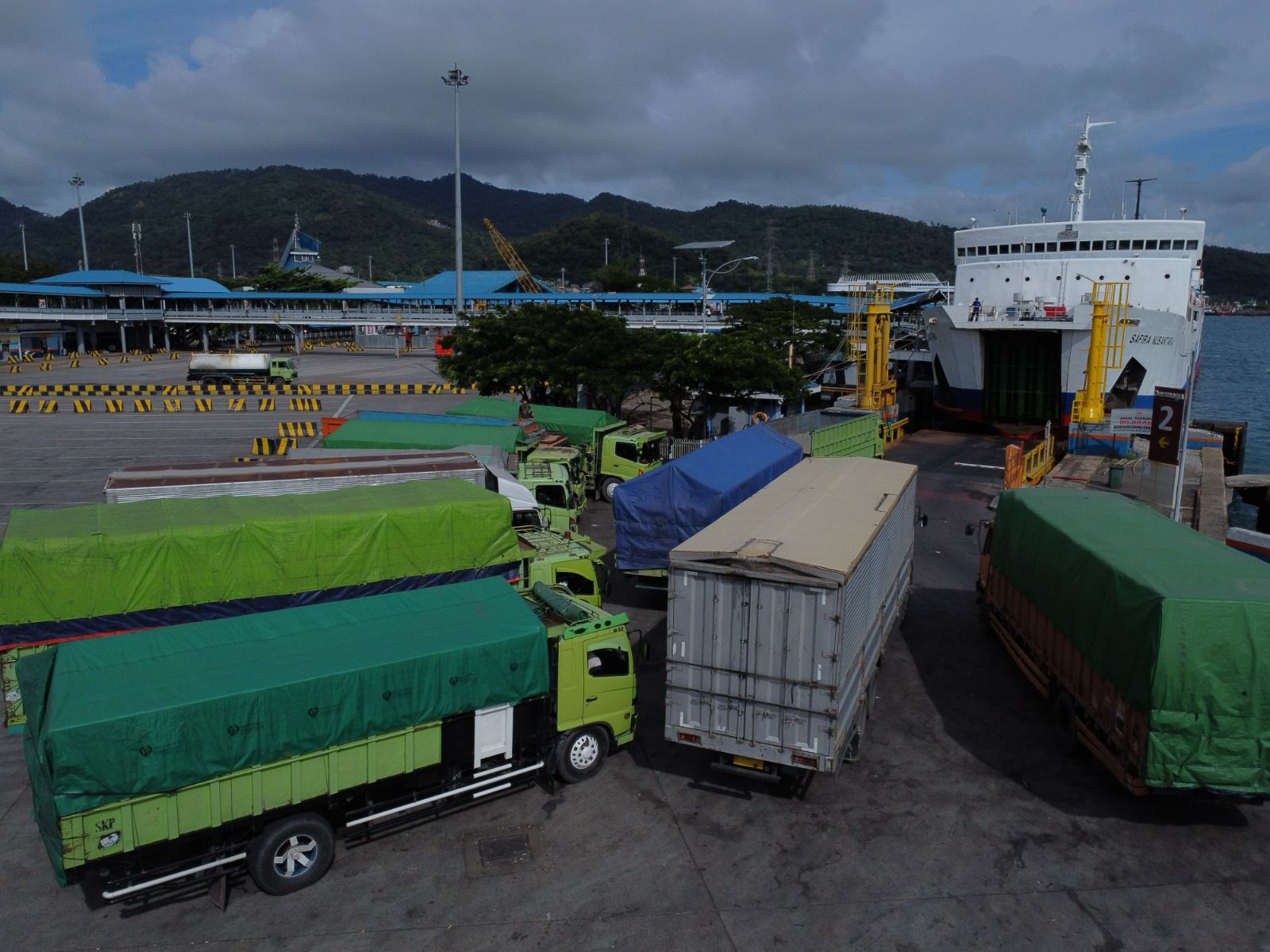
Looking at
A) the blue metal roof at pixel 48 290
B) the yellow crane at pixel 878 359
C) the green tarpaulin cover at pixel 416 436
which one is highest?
the blue metal roof at pixel 48 290

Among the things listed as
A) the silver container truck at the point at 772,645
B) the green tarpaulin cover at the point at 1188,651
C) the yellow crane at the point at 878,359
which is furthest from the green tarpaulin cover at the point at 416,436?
the yellow crane at the point at 878,359

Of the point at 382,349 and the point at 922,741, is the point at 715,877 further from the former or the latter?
the point at 382,349

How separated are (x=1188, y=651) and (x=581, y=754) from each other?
6.83 m

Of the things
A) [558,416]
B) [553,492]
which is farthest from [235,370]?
[553,492]

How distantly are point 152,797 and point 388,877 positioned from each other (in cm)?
248

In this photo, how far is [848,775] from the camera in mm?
10836

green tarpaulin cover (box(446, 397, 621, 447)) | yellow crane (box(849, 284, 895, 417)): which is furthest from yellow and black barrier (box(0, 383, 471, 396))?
yellow crane (box(849, 284, 895, 417))

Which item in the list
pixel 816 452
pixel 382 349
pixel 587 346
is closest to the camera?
pixel 816 452

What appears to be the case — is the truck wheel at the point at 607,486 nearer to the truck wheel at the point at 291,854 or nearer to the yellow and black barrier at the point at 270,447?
the yellow and black barrier at the point at 270,447

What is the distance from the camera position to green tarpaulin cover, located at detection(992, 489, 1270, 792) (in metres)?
8.62

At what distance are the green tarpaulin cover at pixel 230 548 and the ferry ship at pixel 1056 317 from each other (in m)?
30.1

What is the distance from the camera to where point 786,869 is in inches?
351

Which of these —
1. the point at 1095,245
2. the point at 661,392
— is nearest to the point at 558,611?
the point at 661,392

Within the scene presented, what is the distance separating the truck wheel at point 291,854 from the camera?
829 centimetres
